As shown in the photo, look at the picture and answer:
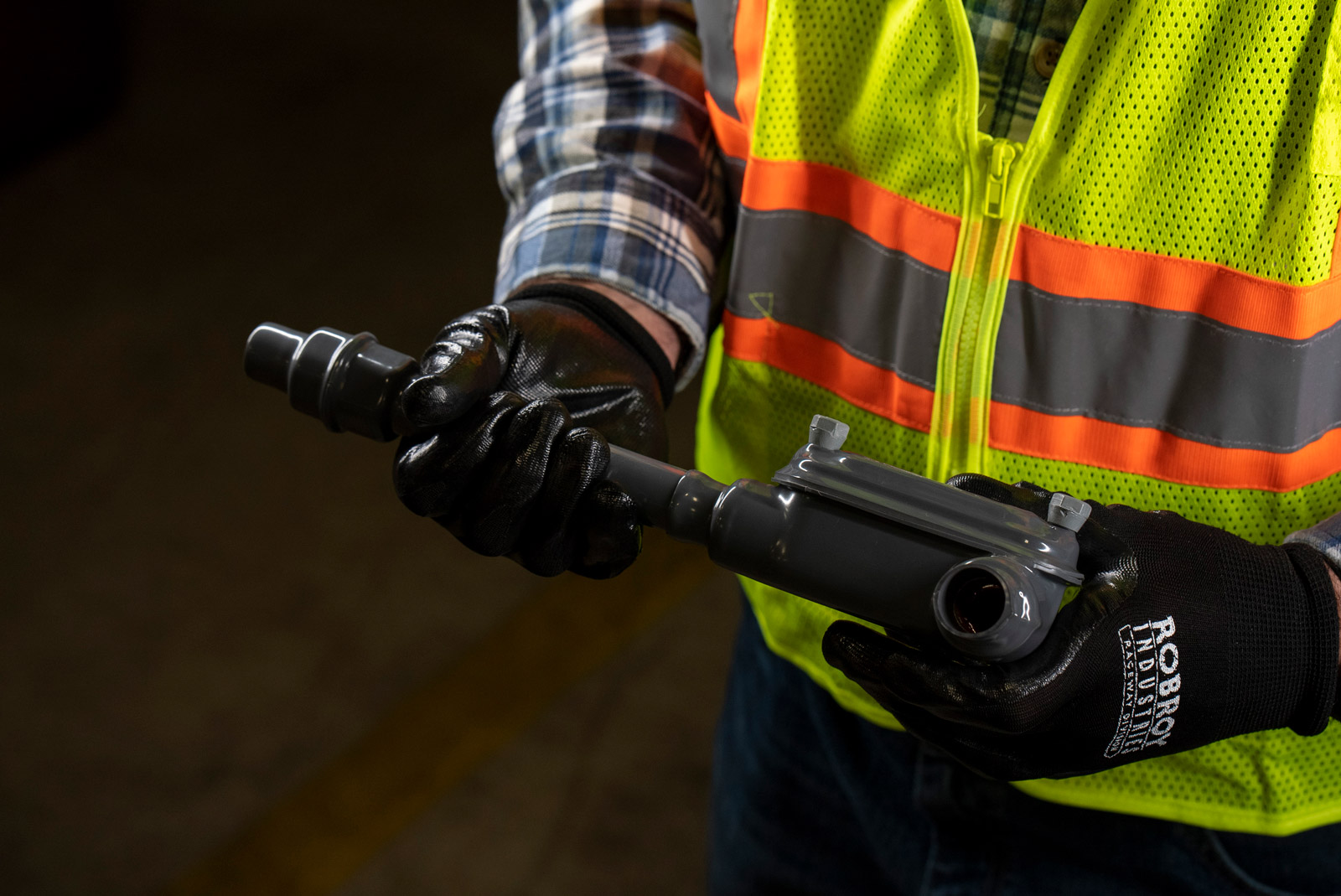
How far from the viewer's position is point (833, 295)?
1.06 m

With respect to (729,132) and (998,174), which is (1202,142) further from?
(729,132)

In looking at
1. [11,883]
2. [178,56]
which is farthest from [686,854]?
[178,56]

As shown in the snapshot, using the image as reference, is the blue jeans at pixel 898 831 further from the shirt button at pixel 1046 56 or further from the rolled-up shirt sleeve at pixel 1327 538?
the shirt button at pixel 1046 56

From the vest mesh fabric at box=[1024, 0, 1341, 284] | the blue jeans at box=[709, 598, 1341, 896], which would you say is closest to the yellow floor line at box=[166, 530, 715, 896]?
the blue jeans at box=[709, 598, 1341, 896]

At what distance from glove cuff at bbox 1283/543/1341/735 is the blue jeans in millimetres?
238

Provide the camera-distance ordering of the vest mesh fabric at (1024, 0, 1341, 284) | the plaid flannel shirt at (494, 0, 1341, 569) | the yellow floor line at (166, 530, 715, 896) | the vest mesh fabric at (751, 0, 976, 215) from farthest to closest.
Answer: the yellow floor line at (166, 530, 715, 896) → the plaid flannel shirt at (494, 0, 1341, 569) → the vest mesh fabric at (751, 0, 976, 215) → the vest mesh fabric at (1024, 0, 1341, 284)

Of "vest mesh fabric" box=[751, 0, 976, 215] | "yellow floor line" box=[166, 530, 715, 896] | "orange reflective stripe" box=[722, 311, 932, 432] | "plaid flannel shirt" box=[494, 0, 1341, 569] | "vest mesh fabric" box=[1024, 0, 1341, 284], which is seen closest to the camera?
"vest mesh fabric" box=[1024, 0, 1341, 284]

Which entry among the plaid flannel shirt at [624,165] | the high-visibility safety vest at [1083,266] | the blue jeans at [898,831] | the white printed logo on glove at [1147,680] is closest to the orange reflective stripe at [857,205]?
the high-visibility safety vest at [1083,266]

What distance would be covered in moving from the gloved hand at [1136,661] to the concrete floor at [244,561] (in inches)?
66.1

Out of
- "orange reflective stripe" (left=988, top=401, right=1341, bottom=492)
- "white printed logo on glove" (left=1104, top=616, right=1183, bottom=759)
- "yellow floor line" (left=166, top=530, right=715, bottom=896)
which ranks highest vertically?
"orange reflective stripe" (left=988, top=401, right=1341, bottom=492)

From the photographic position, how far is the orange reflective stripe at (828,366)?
1.02m

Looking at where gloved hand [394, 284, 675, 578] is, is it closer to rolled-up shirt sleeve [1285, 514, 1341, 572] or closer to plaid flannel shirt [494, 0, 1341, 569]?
plaid flannel shirt [494, 0, 1341, 569]

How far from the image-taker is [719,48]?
42.3 inches

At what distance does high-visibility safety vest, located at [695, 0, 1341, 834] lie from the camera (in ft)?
2.74
